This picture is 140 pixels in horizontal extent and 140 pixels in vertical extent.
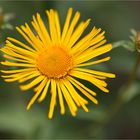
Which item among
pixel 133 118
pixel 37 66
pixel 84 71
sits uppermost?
pixel 37 66

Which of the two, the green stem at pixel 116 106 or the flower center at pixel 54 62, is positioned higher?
the flower center at pixel 54 62

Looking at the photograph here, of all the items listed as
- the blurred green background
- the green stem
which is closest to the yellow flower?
the blurred green background

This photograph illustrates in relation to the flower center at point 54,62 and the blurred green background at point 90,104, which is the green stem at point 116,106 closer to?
the blurred green background at point 90,104

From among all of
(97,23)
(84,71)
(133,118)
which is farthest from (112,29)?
(84,71)

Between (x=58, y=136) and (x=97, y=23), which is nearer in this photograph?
(x=58, y=136)

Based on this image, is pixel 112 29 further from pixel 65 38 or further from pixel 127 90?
pixel 65 38

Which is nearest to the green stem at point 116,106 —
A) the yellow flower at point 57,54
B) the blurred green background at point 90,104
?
the blurred green background at point 90,104

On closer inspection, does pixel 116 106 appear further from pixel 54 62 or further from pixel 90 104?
Answer: pixel 54 62
